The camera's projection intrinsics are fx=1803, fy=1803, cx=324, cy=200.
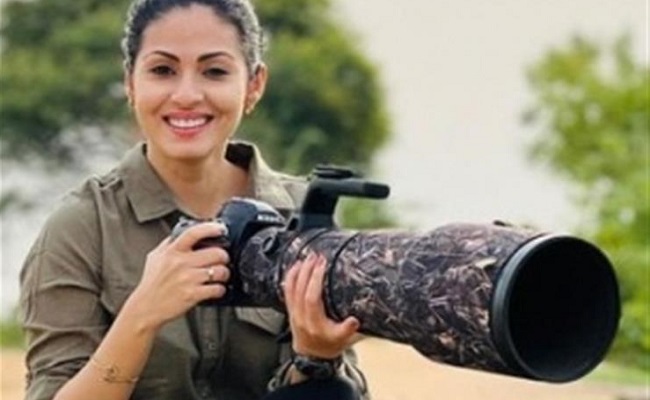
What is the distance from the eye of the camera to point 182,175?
1989 mm

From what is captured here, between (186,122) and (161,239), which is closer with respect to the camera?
(186,122)

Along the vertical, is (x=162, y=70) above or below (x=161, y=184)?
above

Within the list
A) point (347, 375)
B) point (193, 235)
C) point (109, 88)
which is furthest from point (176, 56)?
point (109, 88)

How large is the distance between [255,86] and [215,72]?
12 centimetres

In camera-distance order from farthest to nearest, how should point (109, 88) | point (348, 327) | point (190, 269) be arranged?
1. point (109, 88)
2. point (190, 269)
3. point (348, 327)

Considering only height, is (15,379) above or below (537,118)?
below

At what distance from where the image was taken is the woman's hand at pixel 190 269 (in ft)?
5.48

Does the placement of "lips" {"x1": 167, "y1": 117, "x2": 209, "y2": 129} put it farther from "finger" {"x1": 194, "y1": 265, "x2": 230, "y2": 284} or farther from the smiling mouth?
"finger" {"x1": 194, "y1": 265, "x2": 230, "y2": 284}

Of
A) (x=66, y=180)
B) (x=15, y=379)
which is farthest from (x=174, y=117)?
(x=66, y=180)

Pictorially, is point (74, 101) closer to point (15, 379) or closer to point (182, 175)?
point (15, 379)

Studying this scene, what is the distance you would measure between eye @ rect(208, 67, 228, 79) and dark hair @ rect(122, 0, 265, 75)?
0.05m

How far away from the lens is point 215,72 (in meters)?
1.88

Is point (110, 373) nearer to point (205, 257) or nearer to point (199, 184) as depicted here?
point (205, 257)

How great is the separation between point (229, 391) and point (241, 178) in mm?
248
